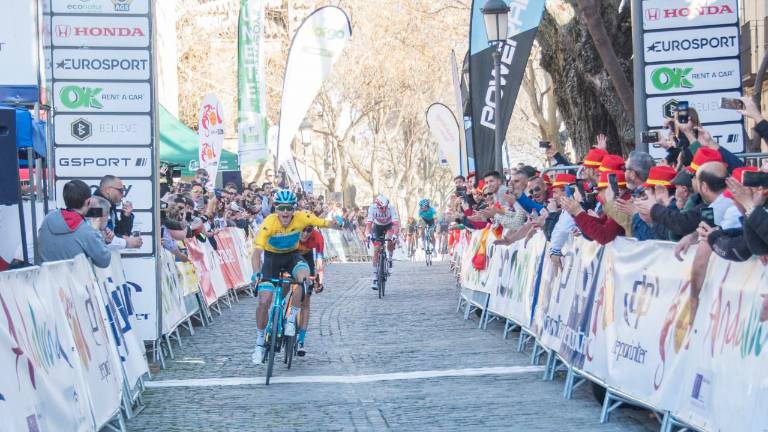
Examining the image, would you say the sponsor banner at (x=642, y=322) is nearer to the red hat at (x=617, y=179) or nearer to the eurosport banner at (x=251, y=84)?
the red hat at (x=617, y=179)

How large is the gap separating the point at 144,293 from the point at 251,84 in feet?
50.0

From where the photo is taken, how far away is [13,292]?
7180 millimetres

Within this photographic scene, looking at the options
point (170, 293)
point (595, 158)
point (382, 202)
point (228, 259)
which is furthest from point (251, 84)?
point (595, 158)

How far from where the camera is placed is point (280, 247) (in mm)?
13656

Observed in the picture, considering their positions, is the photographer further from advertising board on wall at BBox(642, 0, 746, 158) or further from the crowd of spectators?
advertising board on wall at BBox(642, 0, 746, 158)

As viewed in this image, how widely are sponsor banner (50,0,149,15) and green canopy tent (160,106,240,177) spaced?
1089cm

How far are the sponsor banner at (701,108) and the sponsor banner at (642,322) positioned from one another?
4.04 meters

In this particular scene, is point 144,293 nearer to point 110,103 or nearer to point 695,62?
point 110,103

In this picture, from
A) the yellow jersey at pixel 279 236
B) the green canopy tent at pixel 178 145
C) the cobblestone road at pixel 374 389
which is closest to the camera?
the cobblestone road at pixel 374 389

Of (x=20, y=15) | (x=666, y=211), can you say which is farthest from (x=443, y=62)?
(x=666, y=211)

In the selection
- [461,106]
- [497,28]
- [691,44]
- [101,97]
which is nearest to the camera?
Answer: [691,44]

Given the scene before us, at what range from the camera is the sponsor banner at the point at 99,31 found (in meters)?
14.1

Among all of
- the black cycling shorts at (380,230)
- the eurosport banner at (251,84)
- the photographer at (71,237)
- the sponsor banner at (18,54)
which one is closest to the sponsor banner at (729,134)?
the photographer at (71,237)

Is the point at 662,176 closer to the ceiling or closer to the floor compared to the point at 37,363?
closer to the ceiling
